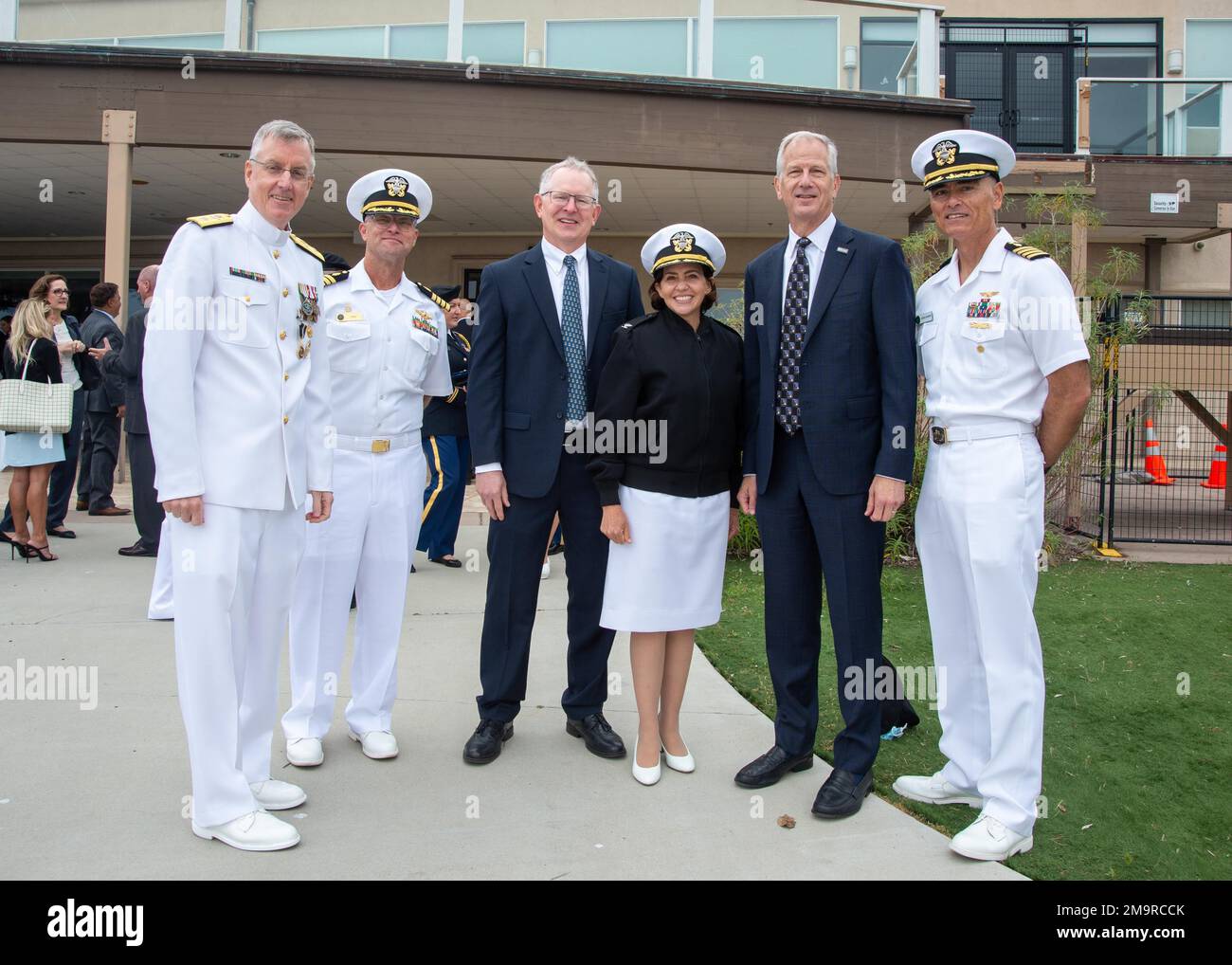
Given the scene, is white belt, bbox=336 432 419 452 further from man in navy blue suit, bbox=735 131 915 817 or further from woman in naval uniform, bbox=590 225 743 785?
man in navy blue suit, bbox=735 131 915 817

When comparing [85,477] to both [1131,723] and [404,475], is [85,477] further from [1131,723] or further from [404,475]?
[1131,723]

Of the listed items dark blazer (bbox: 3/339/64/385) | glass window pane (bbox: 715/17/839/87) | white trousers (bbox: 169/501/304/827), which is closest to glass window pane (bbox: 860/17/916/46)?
glass window pane (bbox: 715/17/839/87)

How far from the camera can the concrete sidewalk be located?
2777 millimetres

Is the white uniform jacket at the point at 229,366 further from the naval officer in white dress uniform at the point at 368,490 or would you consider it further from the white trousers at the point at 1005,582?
the white trousers at the point at 1005,582

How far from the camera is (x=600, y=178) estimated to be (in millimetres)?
11734

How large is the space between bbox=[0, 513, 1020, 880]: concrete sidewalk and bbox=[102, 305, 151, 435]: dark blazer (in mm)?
2529

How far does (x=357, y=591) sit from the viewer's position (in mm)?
3775

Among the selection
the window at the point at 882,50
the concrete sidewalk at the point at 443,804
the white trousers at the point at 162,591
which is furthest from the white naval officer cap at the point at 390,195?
the window at the point at 882,50

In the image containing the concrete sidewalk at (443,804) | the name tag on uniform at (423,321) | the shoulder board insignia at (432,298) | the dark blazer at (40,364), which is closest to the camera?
the concrete sidewalk at (443,804)

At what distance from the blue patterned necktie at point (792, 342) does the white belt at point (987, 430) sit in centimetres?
50

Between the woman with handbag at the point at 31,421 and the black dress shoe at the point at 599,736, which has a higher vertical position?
the woman with handbag at the point at 31,421

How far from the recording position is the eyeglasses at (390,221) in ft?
12.1
